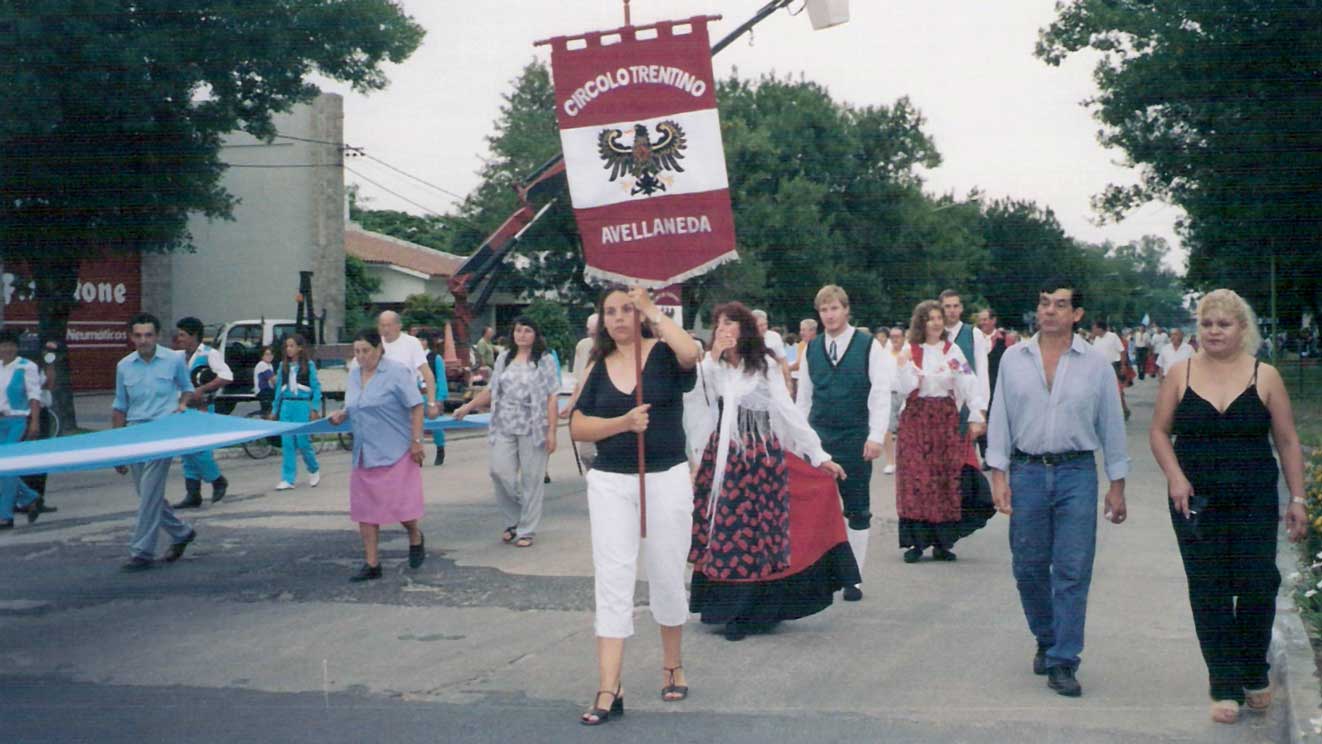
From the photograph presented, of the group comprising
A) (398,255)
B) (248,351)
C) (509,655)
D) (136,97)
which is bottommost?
(509,655)

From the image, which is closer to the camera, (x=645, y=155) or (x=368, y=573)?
(x=645, y=155)

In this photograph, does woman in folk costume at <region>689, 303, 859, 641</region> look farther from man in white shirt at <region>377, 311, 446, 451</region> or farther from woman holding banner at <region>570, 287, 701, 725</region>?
man in white shirt at <region>377, 311, 446, 451</region>

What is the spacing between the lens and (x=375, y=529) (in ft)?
31.4

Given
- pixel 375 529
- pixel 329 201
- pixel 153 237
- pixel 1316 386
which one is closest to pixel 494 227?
pixel 329 201

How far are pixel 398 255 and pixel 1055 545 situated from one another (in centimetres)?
5920

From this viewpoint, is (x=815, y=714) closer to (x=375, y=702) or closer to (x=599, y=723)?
(x=599, y=723)

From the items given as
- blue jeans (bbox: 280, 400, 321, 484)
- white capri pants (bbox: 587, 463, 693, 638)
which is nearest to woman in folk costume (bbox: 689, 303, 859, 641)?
white capri pants (bbox: 587, 463, 693, 638)

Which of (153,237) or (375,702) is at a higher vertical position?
(153,237)

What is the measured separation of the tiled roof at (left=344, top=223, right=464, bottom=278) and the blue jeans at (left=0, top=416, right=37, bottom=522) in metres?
44.9

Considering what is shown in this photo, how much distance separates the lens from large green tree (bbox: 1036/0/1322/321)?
2083 centimetres

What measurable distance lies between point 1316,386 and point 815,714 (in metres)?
40.7

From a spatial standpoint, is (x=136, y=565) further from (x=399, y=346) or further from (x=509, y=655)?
(x=509, y=655)

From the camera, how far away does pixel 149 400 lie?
1034 centimetres

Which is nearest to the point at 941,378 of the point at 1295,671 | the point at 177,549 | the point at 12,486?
the point at 1295,671
